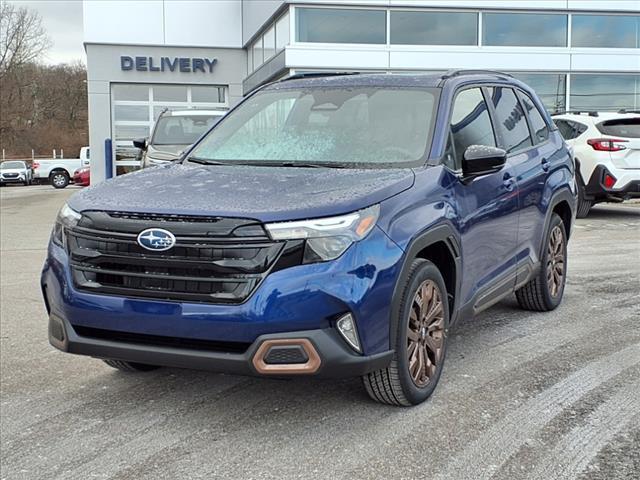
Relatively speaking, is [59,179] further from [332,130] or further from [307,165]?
[307,165]

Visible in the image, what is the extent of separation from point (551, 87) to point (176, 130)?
1199cm

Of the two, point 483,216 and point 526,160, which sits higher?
point 526,160

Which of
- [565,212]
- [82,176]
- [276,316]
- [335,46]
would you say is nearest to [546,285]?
[565,212]

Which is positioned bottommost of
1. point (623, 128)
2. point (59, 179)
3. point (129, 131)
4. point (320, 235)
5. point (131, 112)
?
point (59, 179)

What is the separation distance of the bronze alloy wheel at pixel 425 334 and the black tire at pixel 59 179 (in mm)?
33871

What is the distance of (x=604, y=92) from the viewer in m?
20.8

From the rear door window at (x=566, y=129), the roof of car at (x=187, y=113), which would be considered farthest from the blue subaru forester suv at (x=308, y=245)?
the roof of car at (x=187, y=113)

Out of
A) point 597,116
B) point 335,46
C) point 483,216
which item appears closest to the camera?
point 483,216

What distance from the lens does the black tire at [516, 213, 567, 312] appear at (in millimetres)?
5741

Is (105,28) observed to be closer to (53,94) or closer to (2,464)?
(2,464)

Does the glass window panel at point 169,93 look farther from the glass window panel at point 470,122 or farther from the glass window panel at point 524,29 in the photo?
the glass window panel at point 470,122

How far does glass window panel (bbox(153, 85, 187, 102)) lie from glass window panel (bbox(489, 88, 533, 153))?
20.9m

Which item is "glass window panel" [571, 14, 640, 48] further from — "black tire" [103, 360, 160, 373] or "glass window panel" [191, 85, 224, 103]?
"black tire" [103, 360, 160, 373]

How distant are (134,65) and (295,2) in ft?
26.4
